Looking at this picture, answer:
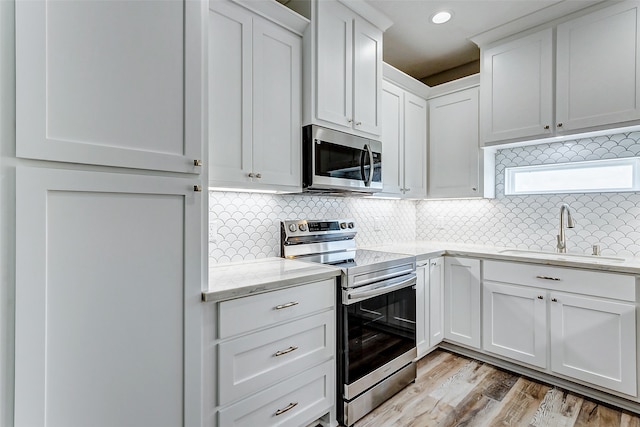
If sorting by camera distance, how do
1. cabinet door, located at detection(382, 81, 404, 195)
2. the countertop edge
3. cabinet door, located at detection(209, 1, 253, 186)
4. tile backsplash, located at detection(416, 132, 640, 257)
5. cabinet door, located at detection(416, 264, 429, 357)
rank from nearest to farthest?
the countertop edge → cabinet door, located at detection(209, 1, 253, 186) → tile backsplash, located at detection(416, 132, 640, 257) → cabinet door, located at detection(416, 264, 429, 357) → cabinet door, located at detection(382, 81, 404, 195)

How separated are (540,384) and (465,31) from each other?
9.25ft

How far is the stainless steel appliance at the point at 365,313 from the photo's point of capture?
1877mm

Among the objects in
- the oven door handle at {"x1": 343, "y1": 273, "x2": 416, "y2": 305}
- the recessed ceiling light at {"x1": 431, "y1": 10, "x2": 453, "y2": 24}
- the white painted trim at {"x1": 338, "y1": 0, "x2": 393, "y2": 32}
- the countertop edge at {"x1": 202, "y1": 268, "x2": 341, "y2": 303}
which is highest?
the recessed ceiling light at {"x1": 431, "y1": 10, "x2": 453, "y2": 24}

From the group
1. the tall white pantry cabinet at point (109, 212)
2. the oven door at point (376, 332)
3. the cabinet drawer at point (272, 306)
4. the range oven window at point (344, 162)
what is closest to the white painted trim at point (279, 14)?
the tall white pantry cabinet at point (109, 212)

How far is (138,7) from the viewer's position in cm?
116

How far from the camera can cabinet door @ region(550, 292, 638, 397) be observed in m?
2.00

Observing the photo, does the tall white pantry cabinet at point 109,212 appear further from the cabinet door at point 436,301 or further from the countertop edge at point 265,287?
the cabinet door at point 436,301

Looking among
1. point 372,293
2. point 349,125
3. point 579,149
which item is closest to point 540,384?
point 372,293

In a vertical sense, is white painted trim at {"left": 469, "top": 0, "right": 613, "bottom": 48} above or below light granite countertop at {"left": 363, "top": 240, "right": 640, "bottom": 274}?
above

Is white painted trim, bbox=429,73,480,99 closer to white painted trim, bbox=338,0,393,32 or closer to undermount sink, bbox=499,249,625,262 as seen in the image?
white painted trim, bbox=338,0,393,32

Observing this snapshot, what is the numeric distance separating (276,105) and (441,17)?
1575 mm

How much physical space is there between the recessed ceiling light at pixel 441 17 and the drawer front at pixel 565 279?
1943 mm

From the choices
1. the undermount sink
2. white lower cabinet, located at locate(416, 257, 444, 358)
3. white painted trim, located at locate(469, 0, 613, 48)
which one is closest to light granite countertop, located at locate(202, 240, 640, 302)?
the undermount sink

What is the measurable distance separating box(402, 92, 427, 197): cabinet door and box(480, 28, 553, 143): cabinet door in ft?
1.83
